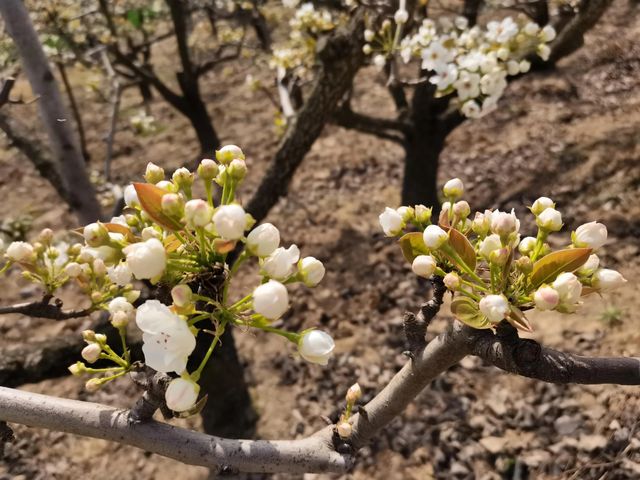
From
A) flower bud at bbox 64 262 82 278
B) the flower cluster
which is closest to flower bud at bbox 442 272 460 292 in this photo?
the flower cluster

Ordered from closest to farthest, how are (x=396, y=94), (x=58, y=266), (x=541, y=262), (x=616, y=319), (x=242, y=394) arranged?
1. (x=541, y=262)
2. (x=58, y=266)
3. (x=616, y=319)
4. (x=242, y=394)
5. (x=396, y=94)

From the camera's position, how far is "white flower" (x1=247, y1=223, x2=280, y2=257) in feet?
3.56

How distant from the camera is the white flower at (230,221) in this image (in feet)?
3.19

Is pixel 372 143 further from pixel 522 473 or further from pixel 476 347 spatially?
pixel 476 347

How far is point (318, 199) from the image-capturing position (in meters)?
6.51

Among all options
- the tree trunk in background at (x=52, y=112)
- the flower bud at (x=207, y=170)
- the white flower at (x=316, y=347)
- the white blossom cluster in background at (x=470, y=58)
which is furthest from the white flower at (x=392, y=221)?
the tree trunk in background at (x=52, y=112)

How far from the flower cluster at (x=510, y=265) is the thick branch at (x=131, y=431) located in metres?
0.64

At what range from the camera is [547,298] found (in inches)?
39.9

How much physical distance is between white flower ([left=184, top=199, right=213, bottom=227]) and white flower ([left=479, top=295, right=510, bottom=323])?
59cm

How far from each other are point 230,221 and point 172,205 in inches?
5.1

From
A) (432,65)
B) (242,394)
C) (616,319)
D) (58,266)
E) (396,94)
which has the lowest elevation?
(242,394)

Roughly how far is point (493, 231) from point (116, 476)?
3.55m

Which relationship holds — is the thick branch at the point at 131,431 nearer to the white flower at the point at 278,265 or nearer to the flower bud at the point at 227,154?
the white flower at the point at 278,265

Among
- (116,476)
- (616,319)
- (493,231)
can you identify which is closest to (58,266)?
(493,231)
